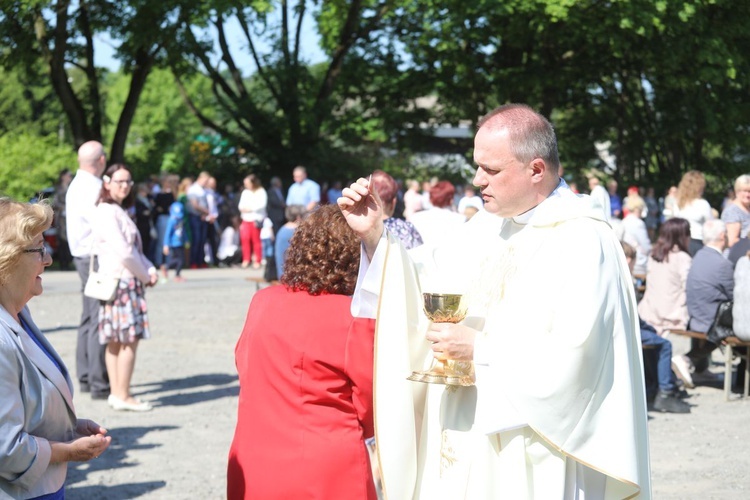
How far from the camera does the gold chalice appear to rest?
316cm

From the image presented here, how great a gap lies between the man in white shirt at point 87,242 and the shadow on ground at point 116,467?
39.6 inches

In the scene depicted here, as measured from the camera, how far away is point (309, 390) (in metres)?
3.68

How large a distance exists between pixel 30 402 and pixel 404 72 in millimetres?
25106

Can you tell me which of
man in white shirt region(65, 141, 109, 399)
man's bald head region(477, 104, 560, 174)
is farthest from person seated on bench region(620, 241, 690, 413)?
man's bald head region(477, 104, 560, 174)

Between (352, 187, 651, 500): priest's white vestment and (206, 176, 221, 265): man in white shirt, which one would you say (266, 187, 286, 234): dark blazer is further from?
(352, 187, 651, 500): priest's white vestment

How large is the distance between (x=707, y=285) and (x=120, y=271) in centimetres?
513

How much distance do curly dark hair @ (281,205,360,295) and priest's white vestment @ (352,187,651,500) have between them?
18 centimetres

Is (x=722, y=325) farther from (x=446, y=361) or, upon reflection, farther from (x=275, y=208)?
(x=275, y=208)

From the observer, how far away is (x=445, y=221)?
8641 millimetres

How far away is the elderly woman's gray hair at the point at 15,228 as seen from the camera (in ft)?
11.0

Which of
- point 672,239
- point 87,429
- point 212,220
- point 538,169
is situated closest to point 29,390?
point 87,429

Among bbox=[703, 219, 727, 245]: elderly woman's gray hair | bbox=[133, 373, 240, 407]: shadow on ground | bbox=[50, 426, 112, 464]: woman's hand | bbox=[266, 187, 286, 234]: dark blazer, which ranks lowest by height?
bbox=[133, 373, 240, 407]: shadow on ground

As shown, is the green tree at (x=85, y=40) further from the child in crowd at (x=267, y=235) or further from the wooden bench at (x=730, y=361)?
the wooden bench at (x=730, y=361)

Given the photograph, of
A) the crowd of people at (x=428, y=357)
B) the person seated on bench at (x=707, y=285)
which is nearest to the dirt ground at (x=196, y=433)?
the person seated on bench at (x=707, y=285)
